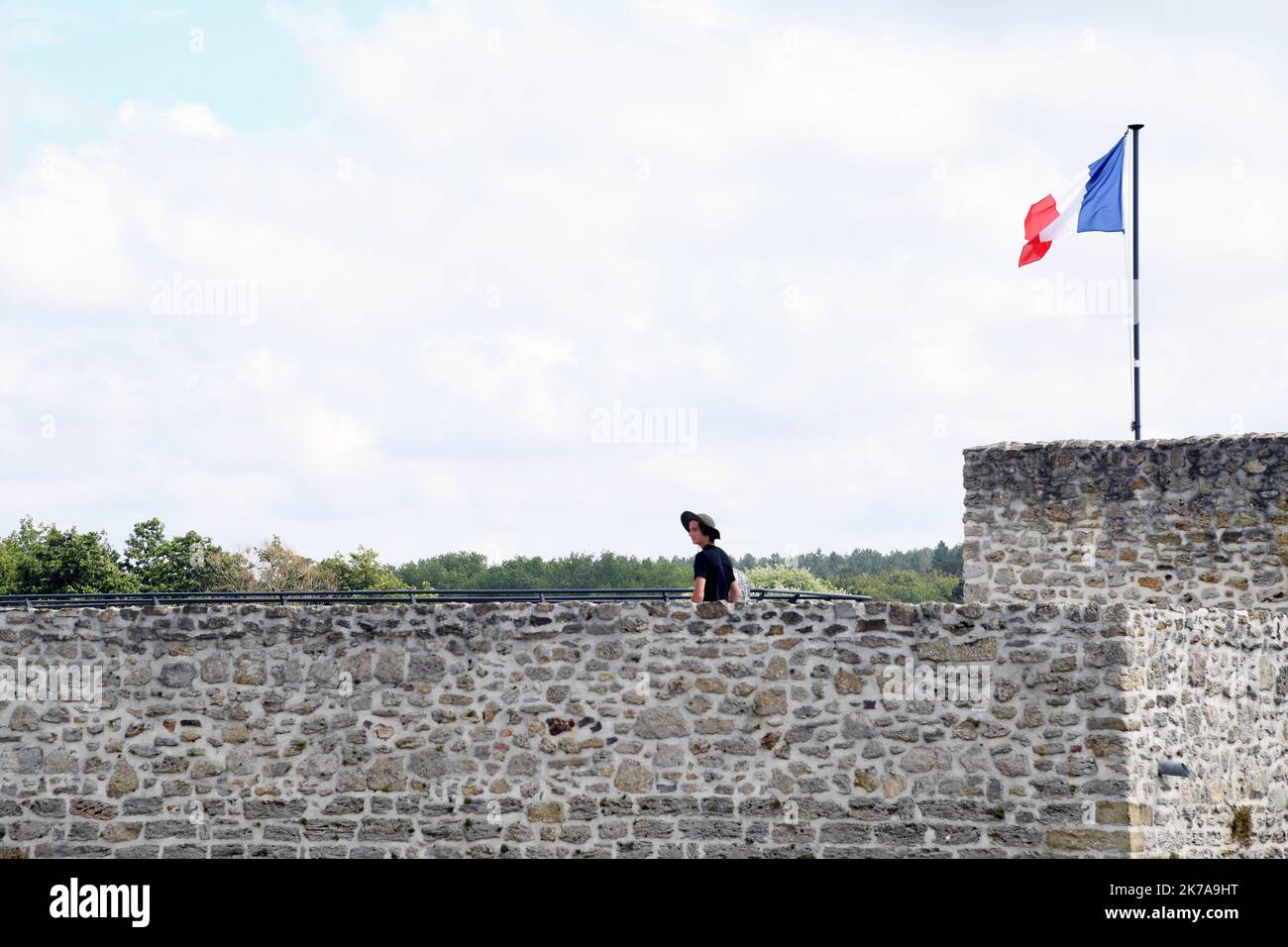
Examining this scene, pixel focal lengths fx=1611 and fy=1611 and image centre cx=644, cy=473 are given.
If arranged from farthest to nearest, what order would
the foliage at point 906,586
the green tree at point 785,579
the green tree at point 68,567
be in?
the foliage at point 906,586 → the green tree at point 785,579 → the green tree at point 68,567

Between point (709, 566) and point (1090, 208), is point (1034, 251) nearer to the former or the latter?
point (1090, 208)

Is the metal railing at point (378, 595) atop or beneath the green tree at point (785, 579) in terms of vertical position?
atop

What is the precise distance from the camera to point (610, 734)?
1185cm

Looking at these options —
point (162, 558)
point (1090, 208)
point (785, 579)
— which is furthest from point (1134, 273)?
point (785, 579)

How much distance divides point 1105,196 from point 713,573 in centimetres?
818

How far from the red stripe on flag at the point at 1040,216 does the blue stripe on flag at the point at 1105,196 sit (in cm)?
30

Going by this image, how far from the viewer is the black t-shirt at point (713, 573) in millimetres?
12141

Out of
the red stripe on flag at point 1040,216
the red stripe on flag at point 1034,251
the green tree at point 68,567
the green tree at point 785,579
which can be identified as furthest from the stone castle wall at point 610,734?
the green tree at point 785,579

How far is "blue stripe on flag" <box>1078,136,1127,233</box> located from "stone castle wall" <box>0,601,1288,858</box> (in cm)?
699

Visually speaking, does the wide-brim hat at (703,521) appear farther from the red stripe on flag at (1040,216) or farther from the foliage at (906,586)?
the foliage at (906,586)

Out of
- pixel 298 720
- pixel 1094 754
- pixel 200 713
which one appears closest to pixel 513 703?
pixel 298 720

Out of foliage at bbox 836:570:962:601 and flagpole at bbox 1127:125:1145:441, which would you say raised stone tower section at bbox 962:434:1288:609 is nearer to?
flagpole at bbox 1127:125:1145:441

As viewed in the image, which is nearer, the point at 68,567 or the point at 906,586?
the point at 68,567
